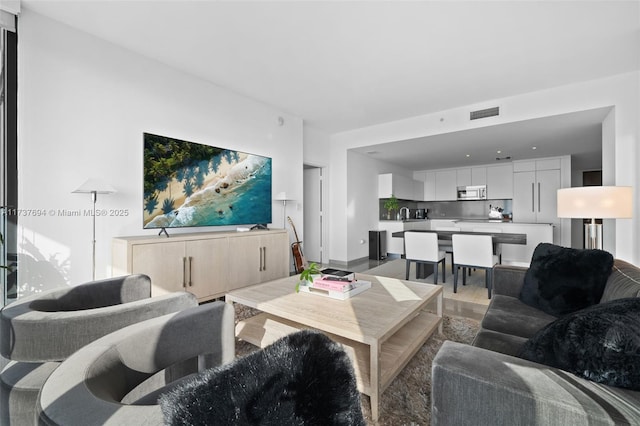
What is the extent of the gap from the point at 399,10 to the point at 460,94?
2.06m

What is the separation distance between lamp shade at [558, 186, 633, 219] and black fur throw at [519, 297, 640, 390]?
190 centimetres

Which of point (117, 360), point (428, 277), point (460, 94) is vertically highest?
point (460, 94)

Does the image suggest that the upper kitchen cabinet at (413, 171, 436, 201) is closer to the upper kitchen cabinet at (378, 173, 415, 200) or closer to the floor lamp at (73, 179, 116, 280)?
the upper kitchen cabinet at (378, 173, 415, 200)

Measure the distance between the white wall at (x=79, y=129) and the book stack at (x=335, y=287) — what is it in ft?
6.83

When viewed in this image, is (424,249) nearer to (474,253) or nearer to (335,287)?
(474,253)

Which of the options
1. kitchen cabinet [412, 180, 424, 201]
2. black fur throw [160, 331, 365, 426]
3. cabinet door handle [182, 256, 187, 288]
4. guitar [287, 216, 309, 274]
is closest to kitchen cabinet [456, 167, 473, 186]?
kitchen cabinet [412, 180, 424, 201]

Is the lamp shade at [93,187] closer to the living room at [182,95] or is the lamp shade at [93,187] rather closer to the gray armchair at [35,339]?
the living room at [182,95]

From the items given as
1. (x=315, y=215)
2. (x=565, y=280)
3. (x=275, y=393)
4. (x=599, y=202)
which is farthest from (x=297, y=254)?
(x=275, y=393)

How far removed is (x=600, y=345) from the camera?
2.70 feet

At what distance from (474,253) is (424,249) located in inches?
24.9

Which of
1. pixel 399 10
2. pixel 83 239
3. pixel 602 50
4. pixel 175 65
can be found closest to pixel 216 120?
pixel 175 65

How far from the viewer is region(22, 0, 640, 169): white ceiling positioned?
2.33 meters

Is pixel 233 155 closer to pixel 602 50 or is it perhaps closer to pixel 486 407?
pixel 486 407

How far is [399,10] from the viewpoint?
2.33m
